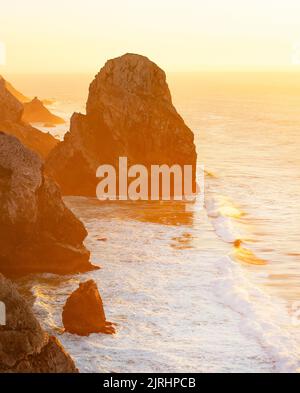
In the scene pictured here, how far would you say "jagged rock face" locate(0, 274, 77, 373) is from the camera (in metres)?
16.3

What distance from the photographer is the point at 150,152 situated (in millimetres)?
47969

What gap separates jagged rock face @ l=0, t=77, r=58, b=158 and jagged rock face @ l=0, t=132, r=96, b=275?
24830 millimetres

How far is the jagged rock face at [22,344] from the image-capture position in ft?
53.5

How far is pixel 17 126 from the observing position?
182ft

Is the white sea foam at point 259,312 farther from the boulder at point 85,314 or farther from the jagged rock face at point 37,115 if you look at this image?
the jagged rock face at point 37,115

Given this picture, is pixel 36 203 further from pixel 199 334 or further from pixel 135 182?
pixel 135 182

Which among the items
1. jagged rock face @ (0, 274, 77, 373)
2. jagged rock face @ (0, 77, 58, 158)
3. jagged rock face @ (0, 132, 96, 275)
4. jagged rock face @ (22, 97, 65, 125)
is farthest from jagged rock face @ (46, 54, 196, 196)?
jagged rock face @ (22, 97, 65, 125)

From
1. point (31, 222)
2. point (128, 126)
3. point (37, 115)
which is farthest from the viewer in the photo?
point (37, 115)

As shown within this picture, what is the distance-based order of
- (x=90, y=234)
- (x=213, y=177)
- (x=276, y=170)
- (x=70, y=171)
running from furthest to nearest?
(x=276, y=170), (x=213, y=177), (x=70, y=171), (x=90, y=234)

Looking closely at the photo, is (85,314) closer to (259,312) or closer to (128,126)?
(259,312)

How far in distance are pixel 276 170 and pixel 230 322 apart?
39420 millimetres

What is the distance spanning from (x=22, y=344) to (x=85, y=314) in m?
6.96

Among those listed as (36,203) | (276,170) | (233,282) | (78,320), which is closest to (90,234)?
(36,203)

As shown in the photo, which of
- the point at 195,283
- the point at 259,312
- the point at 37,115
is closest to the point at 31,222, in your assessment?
the point at 195,283
